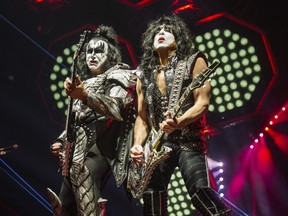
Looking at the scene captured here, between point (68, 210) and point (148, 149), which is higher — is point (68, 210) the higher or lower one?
the lower one

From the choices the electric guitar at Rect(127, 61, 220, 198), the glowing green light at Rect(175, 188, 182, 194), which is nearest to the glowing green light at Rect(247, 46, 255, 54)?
the glowing green light at Rect(175, 188, 182, 194)

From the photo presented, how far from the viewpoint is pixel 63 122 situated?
19.4ft

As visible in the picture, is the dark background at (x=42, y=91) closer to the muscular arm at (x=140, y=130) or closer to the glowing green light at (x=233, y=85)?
the glowing green light at (x=233, y=85)

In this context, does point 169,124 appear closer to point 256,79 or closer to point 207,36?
point 256,79

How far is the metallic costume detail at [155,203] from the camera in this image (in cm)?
325

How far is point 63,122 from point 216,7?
2.20 m

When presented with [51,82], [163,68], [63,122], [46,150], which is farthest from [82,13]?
[163,68]

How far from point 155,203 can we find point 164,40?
1.25 meters

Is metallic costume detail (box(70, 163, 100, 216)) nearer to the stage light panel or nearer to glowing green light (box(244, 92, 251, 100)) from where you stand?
the stage light panel

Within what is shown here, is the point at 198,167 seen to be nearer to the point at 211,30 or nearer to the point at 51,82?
the point at 211,30

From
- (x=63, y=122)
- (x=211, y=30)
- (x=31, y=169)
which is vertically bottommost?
(x=31, y=169)

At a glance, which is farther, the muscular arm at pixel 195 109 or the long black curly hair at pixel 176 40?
the long black curly hair at pixel 176 40

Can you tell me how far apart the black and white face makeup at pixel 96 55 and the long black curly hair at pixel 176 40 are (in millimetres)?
382

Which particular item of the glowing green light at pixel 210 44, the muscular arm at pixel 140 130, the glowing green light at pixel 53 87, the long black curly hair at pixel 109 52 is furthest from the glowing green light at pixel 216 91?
the muscular arm at pixel 140 130
